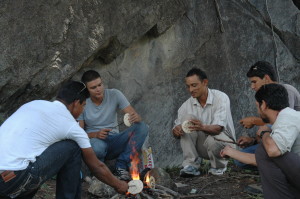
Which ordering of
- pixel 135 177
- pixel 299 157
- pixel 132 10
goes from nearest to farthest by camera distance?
pixel 299 157 → pixel 135 177 → pixel 132 10

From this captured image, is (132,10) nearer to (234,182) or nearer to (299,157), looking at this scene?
(234,182)

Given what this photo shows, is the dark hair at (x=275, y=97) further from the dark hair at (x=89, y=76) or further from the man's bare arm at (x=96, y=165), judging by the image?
the dark hair at (x=89, y=76)

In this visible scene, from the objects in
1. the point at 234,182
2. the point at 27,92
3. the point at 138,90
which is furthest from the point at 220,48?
the point at 27,92

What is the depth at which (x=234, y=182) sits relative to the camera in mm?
5945

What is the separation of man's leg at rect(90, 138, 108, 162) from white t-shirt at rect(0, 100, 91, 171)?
A: 2052mm

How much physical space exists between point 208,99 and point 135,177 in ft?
6.27

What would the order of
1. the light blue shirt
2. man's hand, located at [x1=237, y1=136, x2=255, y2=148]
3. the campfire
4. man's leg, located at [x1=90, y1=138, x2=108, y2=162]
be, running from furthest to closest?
the light blue shirt < man's leg, located at [x1=90, y1=138, x2=108, y2=162] < man's hand, located at [x1=237, y1=136, x2=255, y2=148] < the campfire

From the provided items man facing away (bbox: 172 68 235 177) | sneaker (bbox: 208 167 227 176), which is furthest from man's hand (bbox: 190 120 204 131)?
sneaker (bbox: 208 167 227 176)

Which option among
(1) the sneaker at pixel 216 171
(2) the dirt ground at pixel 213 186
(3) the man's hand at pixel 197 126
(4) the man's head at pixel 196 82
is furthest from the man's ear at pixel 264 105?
(1) the sneaker at pixel 216 171

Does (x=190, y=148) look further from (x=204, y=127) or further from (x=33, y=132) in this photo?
(x=33, y=132)

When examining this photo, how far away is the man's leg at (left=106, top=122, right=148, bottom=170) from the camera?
20.9ft

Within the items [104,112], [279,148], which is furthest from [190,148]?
[279,148]

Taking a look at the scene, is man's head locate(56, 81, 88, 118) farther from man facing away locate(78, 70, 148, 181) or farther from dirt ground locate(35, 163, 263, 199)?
man facing away locate(78, 70, 148, 181)

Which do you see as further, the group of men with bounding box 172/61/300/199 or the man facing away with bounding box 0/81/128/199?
the group of men with bounding box 172/61/300/199
